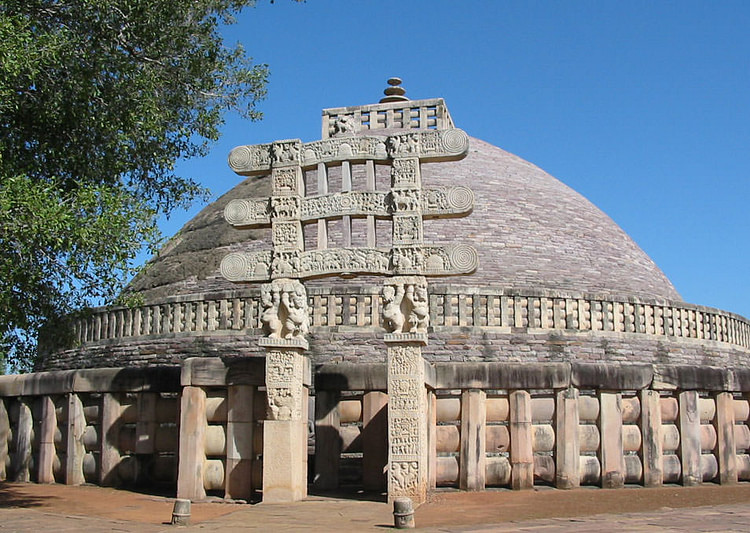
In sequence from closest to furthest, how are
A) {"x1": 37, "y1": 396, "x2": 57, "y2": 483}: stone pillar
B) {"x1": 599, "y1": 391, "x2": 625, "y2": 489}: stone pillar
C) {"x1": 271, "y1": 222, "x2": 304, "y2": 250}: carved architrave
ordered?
{"x1": 271, "y1": 222, "x2": 304, "y2": 250}: carved architrave → {"x1": 599, "y1": 391, "x2": 625, "y2": 489}: stone pillar → {"x1": 37, "y1": 396, "x2": 57, "y2": 483}: stone pillar

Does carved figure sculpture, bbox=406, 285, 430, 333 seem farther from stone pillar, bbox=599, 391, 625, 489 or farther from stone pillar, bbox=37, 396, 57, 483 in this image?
stone pillar, bbox=37, 396, 57, 483

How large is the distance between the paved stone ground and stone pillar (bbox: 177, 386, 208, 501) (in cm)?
25

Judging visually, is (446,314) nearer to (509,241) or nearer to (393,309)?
(509,241)

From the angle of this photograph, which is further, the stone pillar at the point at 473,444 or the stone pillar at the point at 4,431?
the stone pillar at the point at 4,431

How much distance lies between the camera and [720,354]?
17672 mm

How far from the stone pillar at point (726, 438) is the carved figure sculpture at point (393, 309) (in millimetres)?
4354

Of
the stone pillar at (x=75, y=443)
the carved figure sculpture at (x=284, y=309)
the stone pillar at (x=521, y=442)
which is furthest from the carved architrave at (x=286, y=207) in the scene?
the stone pillar at (x=75, y=443)

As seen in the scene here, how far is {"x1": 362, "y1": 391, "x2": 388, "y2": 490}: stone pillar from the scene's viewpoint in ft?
30.7

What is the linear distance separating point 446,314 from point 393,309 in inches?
281

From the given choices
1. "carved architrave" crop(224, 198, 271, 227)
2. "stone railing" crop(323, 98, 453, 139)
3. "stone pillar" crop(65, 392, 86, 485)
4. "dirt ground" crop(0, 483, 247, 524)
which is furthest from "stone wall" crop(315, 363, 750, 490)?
"stone railing" crop(323, 98, 453, 139)

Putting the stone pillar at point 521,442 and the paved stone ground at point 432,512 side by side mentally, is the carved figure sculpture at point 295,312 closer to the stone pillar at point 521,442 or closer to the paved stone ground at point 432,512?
the paved stone ground at point 432,512

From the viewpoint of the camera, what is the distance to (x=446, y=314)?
612 inches

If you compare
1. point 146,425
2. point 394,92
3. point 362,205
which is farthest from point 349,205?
point 394,92

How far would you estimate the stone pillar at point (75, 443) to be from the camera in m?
10.1
